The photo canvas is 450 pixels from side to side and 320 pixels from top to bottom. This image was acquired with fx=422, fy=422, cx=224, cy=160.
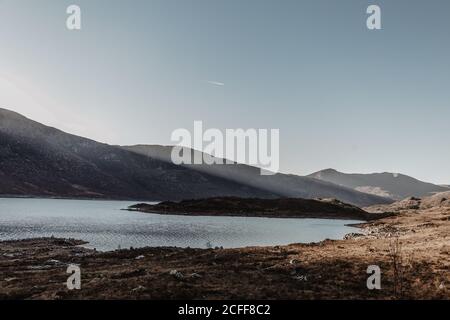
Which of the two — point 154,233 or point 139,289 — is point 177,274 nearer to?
point 139,289

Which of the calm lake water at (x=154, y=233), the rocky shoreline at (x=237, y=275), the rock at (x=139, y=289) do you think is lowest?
the calm lake water at (x=154, y=233)

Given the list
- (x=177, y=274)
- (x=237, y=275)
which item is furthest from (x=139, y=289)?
(x=237, y=275)

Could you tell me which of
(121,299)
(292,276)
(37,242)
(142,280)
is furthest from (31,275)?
(37,242)

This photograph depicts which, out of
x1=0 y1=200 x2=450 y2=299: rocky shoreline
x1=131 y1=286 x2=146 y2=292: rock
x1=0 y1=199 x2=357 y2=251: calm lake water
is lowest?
x1=0 y1=199 x2=357 y2=251: calm lake water

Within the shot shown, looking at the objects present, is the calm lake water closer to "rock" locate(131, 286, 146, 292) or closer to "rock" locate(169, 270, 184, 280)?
"rock" locate(169, 270, 184, 280)

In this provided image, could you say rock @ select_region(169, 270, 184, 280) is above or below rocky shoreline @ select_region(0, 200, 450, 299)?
above

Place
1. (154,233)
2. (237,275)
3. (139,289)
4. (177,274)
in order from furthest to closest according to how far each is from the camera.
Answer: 1. (154,233)
2. (237,275)
3. (177,274)
4. (139,289)

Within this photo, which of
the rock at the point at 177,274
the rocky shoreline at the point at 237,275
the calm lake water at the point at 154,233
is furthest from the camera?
the calm lake water at the point at 154,233

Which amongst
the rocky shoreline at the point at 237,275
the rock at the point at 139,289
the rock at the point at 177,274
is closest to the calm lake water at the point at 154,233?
the rocky shoreline at the point at 237,275

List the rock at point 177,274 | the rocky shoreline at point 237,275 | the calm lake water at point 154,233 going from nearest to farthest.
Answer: the rocky shoreline at point 237,275, the rock at point 177,274, the calm lake water at point 154,233

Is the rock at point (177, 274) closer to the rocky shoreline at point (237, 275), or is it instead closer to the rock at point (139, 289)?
the rocky shoreline at point (237, 275)

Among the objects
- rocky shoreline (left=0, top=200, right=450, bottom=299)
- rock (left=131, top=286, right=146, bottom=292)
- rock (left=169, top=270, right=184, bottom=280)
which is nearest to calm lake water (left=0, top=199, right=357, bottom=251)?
rocky shoreline (left=0, top=200, right=450, bottom=299)

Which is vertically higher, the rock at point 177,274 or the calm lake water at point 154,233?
the rock at point 177,274
